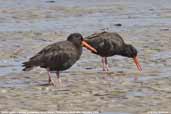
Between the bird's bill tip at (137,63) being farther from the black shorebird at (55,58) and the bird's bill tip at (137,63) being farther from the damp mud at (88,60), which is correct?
the black shorebird at (55,58)

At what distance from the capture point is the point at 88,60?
1609 cm

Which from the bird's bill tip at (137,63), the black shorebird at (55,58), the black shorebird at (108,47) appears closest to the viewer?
the black shorebird at (55,58)

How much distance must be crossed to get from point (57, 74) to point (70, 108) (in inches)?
109

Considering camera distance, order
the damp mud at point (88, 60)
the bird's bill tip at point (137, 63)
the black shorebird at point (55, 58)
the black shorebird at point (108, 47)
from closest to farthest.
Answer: the damp mud at point (88, 60) < the black shorebird at point (55, 58) < the bird's bill tip at point (137, 63) < the black shorebird at point (108, 47)

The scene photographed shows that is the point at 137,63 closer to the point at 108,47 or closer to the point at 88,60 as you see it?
the point at 108,47

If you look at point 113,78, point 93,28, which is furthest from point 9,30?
point 113,78

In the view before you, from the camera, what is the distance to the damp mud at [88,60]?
1106 cm

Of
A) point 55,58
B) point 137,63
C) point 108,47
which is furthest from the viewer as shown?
point 108,47

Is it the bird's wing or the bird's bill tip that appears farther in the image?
the bird's bill tip

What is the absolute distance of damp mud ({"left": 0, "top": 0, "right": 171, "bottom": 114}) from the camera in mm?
11062

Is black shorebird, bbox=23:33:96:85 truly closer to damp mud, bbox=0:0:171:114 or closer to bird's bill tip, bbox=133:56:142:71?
damp mud, bbox=0:0:171:114

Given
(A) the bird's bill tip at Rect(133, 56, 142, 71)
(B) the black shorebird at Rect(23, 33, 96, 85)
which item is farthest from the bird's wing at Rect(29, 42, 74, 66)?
(A) the bird's bill tip at Rect(133, 56, 142, 71)

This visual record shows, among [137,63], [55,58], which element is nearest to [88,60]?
[137,63]

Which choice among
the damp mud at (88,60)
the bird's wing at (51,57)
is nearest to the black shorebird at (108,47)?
the damp mud at (88,60)
